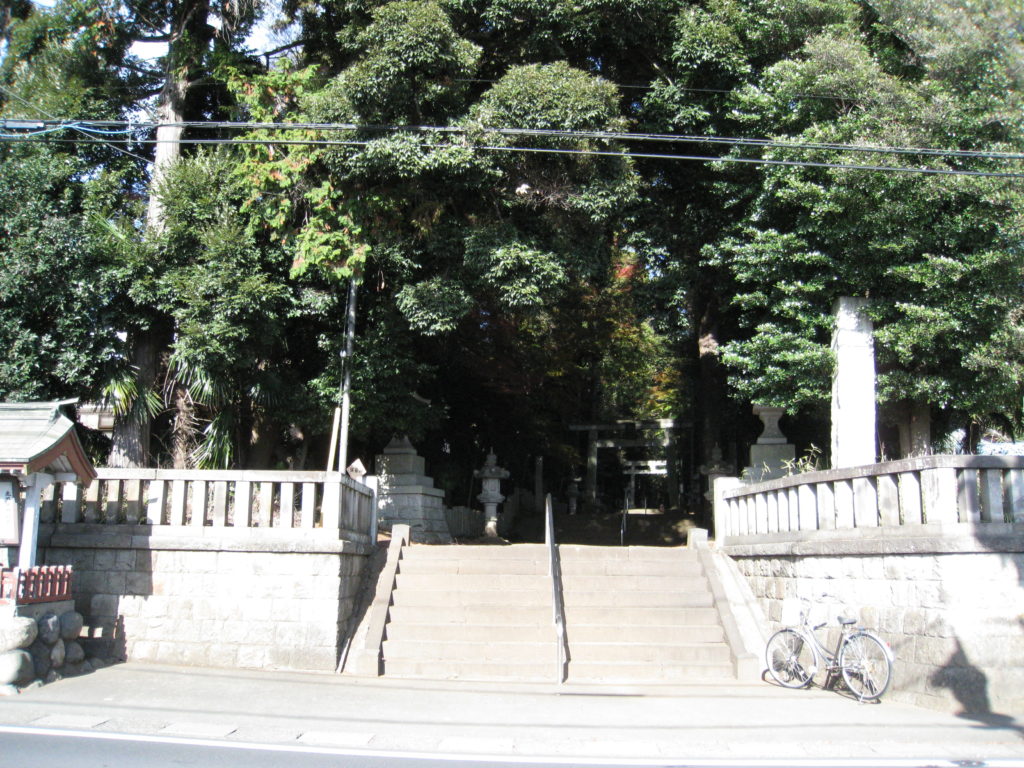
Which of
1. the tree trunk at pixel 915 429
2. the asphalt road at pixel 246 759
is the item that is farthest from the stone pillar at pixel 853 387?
the asphalt road at pixel 246 759

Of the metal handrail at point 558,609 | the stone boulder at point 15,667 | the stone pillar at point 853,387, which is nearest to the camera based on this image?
the stone boulder at point 15,667

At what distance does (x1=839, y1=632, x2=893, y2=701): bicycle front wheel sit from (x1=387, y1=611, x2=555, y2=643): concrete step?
3.36 m

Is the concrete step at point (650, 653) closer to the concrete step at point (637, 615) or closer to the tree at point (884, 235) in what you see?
the concrete step at point (637, 615)

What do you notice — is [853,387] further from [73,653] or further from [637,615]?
[73,653]

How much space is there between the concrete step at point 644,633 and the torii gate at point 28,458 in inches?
242

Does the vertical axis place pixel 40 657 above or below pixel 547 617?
below

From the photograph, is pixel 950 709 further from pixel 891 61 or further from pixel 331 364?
pixel 331 364

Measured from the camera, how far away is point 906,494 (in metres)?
8.23

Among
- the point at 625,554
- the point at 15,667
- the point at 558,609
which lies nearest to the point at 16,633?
the point at 15,667

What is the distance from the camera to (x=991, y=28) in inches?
398

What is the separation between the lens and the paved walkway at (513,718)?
642 centimetres

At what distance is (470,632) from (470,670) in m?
0.67

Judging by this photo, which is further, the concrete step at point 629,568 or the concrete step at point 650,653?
the concrete step at point 629,568

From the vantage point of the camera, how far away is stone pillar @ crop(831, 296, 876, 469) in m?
10.8
